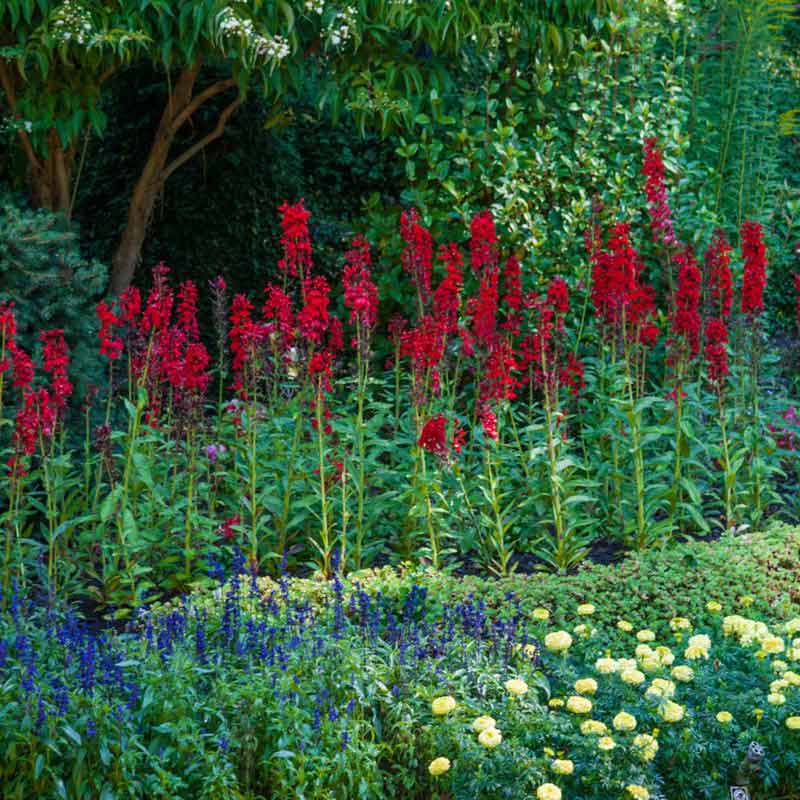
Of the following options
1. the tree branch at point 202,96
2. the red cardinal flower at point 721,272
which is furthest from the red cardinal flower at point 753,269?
the tree branch at point 202,96

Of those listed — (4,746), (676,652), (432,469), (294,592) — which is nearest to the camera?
(4,746)

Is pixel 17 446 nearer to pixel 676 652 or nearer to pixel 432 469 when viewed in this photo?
pixel 432 469

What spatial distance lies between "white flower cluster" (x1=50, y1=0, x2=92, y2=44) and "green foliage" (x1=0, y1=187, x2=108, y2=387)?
1056mm

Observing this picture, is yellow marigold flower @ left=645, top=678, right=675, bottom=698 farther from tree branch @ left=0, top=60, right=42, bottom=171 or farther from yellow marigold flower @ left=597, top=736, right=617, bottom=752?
tree branch @ left=0, top=60, right=42, bottom=171

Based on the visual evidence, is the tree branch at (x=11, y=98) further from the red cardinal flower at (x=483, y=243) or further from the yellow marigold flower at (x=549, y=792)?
the yellow marigold flower at (x=549, y=792)

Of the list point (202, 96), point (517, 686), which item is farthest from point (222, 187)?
point (517, 686)

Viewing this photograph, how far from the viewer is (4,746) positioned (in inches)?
133

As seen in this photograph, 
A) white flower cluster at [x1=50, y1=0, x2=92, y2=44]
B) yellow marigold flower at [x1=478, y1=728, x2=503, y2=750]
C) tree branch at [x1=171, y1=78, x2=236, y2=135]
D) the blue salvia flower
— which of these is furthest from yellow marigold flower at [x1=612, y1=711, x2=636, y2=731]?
tree branch at [x1=171, y1=78, x2=236, y2=135]

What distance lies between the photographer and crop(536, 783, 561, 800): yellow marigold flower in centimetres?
331

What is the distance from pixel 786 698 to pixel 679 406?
6.75ft

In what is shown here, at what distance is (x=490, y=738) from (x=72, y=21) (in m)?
4.22

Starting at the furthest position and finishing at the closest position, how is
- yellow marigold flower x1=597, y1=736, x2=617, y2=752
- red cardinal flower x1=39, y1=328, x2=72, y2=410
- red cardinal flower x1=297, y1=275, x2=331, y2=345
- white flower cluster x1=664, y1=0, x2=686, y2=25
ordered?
white flower cluster x1=664, y1=0, x2=686, y2=25, red cardinal flower x1=297, y1=275, x2=331, y2=345, red cardinal flower x1=39, y1=328, x2=72, y2=410, yellow marigold flower x1=597, y1=736, x2=617, y2=752

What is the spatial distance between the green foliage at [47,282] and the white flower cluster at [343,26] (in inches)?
70.4

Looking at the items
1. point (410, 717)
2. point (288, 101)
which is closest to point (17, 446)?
point (410, 717)
